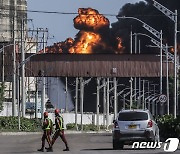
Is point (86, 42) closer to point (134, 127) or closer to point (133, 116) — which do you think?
point (133, 116)

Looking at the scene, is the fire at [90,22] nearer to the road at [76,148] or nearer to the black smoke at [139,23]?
the black smoke at [139,23]

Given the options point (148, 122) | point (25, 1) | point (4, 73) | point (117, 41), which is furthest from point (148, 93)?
point (148, 122)

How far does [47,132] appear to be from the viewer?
1610 inches

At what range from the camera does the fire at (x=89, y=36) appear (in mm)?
126562

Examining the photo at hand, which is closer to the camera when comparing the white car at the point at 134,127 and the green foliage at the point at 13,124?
the white car at the point at 134,127

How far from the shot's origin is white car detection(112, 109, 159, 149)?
135 feet

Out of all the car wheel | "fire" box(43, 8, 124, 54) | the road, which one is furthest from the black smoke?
the car wheel

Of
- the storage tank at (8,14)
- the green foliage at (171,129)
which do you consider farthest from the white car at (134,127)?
the storage tank at (8,14)

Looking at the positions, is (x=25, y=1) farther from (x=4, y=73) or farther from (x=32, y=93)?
(x=4, y=73)

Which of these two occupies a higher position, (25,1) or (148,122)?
(25,1)

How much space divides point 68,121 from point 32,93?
51.2 m

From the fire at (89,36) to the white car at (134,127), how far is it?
7965 centimetres

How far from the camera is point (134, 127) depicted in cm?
4119

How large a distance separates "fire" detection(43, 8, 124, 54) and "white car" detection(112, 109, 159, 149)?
3136 inches
